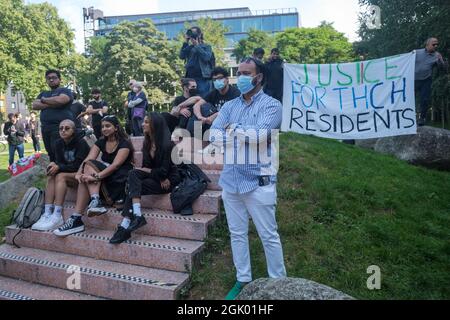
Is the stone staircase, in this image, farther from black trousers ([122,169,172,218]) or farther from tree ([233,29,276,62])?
tree ([233,29,276,62])

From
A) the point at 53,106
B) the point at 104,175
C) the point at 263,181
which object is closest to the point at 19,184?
the point at 53,106

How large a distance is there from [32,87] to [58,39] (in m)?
6.53

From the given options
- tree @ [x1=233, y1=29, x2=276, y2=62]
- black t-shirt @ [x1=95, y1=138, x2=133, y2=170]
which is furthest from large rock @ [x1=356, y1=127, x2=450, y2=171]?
tree @ [x1=233, y1=29, x2=276, y2=62]

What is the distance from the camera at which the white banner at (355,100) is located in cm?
694

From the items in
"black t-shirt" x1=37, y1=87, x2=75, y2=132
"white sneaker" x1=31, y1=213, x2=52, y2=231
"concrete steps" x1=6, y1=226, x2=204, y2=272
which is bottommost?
"concrete steps" x1=6, y1=226, x2=204, y2=272

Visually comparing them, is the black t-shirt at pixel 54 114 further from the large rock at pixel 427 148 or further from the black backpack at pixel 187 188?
the large rock at pixel 427 148

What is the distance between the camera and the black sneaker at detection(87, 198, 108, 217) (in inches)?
181

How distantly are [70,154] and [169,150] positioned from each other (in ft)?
5.06

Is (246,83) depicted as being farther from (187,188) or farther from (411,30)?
(411,30)

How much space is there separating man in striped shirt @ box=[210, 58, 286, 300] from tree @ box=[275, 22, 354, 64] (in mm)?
40395

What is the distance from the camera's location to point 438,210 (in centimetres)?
544

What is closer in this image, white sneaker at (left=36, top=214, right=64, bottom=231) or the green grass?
the green grass

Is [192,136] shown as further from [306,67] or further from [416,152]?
[416,152]

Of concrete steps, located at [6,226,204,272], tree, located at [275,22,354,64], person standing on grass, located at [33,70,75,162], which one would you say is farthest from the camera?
tree, located at [275,22,354,64]
